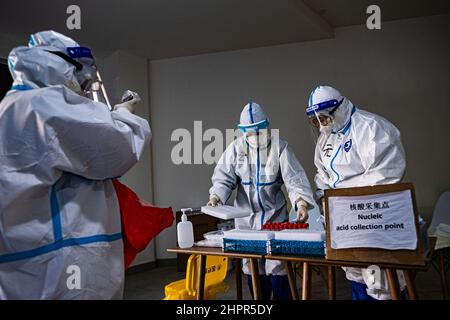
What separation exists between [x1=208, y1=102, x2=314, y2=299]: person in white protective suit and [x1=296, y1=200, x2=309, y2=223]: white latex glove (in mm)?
104

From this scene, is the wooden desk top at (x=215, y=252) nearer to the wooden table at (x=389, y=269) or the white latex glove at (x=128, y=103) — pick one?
the wooden table at (x=389, y=269)

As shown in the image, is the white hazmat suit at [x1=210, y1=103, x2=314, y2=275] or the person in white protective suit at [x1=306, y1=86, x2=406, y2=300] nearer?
the person in white protective suit at [x1=306, y1=86, x2=406, y2=300]

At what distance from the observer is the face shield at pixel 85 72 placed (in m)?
1.54

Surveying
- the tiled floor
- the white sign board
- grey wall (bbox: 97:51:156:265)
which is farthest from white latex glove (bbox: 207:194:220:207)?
grey wall (bbox: 97:51:156:265)

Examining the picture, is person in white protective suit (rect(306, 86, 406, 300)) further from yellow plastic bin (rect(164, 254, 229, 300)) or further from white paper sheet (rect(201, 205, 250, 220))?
yellow plastic bin (rect(164, 254, 229, 300))

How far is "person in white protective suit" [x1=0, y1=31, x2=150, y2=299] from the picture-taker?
1.33 meters

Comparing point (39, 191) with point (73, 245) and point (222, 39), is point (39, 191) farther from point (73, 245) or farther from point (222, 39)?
point (222, 39)

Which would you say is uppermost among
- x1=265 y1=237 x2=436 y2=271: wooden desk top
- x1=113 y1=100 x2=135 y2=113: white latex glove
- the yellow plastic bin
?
x1=113 y1=100 x2=135 y2=113: white latex glove

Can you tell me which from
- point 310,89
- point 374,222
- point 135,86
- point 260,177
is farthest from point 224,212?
point 135,86

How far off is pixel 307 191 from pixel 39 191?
166cm

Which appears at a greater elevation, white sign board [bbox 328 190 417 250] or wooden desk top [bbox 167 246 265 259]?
white sign board [bbox 328 190 417 250]

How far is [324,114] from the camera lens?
2.32 meters

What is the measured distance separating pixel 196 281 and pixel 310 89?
3237 mm

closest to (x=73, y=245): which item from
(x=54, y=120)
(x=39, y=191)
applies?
(x=39, y=191)
